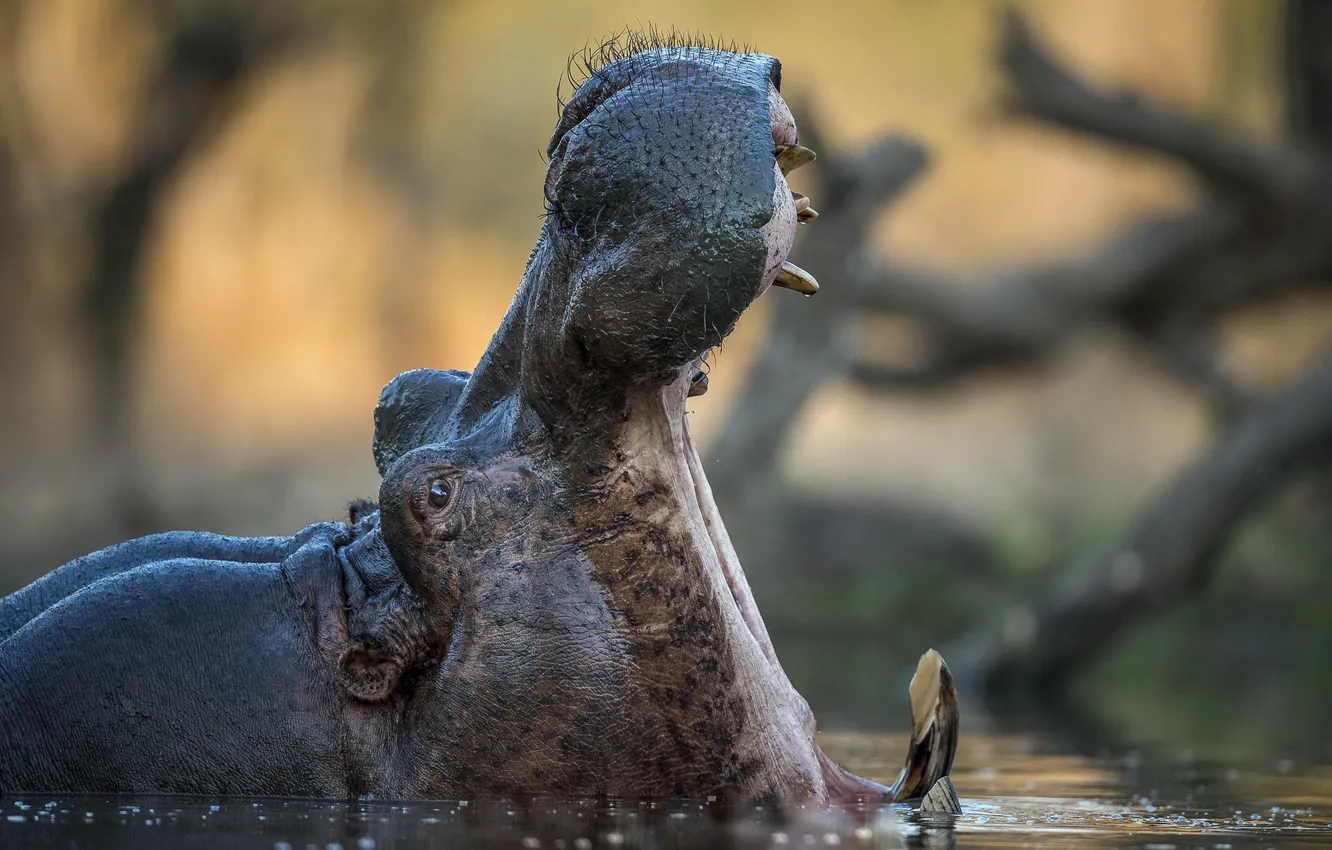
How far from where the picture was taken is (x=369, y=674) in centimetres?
268

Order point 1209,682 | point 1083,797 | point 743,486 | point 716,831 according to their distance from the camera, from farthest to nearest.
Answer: point 1209,682 < point 743,486 < point 1083,797 < point 716,831

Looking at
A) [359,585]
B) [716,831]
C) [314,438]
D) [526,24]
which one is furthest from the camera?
[526,24]

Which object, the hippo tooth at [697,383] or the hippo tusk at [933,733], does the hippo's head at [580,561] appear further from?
the hippo tusk at [933,733]

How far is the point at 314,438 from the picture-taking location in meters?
16.3

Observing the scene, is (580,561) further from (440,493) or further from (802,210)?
(802,210)

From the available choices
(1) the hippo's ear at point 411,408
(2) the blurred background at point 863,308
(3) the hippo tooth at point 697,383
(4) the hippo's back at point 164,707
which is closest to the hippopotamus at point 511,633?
(4) the hippo's back at point 164,707

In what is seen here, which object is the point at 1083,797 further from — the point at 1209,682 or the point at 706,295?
the point at 1209,682

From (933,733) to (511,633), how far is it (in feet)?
2.47

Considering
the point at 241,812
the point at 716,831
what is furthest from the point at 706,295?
the point at 241,812

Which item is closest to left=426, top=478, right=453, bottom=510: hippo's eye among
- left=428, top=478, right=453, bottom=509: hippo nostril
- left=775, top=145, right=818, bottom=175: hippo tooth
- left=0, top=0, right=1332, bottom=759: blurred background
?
left=428, top=478, right=453, bottom=509: hippo nostril

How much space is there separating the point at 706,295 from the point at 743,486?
19.6 feet

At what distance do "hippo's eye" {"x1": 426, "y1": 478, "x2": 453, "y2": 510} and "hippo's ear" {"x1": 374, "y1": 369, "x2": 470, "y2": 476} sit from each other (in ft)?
1.10

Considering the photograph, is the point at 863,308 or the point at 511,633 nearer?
the point at 511,633

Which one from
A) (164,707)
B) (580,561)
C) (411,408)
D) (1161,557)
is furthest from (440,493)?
(1161,557)
